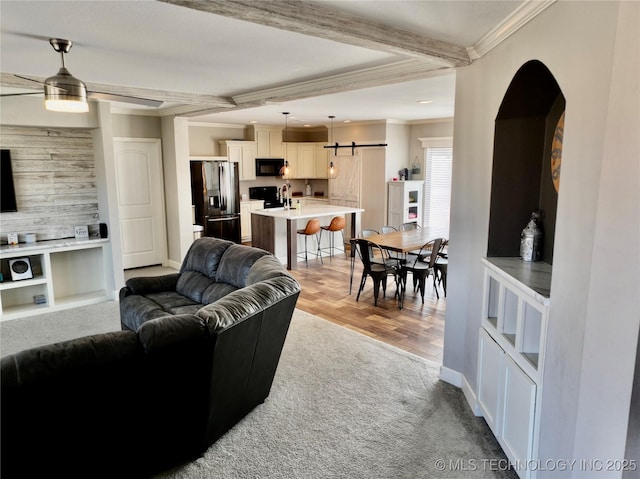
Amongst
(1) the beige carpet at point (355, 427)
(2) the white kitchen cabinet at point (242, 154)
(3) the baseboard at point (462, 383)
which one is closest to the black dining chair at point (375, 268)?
(1) the beige carpet at point (355, 427)

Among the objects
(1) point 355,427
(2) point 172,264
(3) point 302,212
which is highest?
(3) point 302,212

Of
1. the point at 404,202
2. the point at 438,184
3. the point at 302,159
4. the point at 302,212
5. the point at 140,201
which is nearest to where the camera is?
the point at 140,201

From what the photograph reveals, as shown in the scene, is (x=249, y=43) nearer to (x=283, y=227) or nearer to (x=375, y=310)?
(x=375, y=310)

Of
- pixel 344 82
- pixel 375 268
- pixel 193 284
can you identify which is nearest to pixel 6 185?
pixel 193 284

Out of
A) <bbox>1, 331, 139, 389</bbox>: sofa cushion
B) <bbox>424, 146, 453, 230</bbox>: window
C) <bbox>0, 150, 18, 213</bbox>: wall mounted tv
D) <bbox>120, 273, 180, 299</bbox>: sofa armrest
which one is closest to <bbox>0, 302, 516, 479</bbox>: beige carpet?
<bbox>1, 331, 139, 389</bbox>: sofa cushion

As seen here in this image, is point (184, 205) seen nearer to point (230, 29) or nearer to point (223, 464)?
point (230, 29)

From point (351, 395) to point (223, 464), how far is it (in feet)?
3.75

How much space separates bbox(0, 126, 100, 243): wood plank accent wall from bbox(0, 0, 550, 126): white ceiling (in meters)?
1.36

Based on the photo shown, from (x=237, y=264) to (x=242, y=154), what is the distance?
606cm

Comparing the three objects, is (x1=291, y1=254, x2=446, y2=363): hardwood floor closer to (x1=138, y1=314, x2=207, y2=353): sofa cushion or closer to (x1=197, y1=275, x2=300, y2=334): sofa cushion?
(x1=197, y1=275, x2=300, y2=334): sofa cushion

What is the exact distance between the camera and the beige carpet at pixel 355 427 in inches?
97.7

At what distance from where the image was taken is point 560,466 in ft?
6.23

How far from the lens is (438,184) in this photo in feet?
28.5

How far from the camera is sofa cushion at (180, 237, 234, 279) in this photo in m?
4.09
